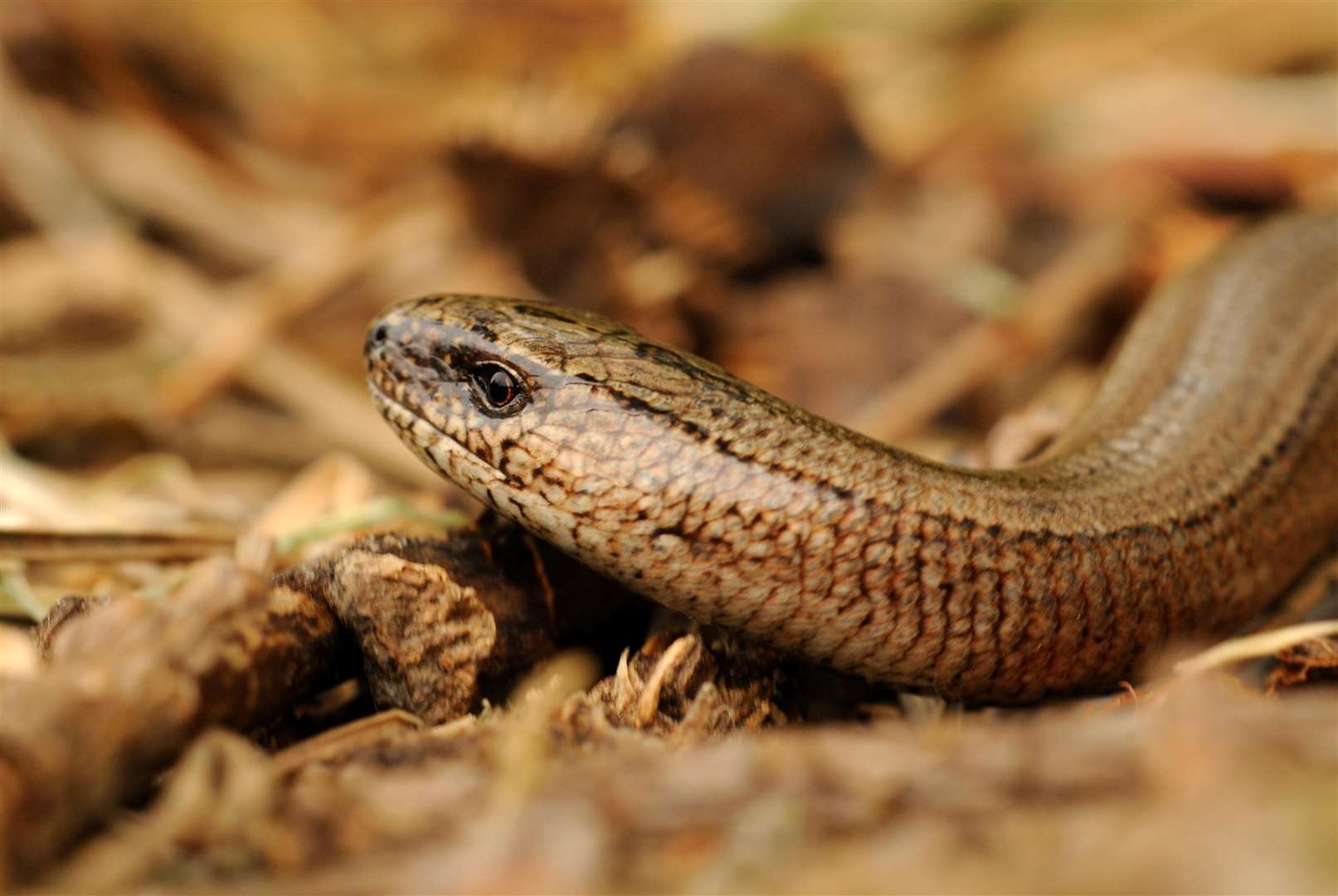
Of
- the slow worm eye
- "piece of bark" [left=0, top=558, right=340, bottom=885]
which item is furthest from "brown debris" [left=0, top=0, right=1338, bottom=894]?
the slow worm eye

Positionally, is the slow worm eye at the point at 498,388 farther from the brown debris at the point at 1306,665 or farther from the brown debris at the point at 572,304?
the brown debris at the point at 1306,665

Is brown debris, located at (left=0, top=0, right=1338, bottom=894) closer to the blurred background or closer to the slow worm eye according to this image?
the blurred background

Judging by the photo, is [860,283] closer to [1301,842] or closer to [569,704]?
[569,704]

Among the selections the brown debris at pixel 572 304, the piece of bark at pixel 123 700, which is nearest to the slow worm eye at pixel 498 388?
the brown debris at pixel 572 304

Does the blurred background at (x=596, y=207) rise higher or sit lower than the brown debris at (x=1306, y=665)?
higher

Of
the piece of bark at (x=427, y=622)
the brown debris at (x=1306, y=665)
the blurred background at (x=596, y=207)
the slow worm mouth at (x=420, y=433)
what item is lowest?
the brown debris at (x=1306, y=665)
